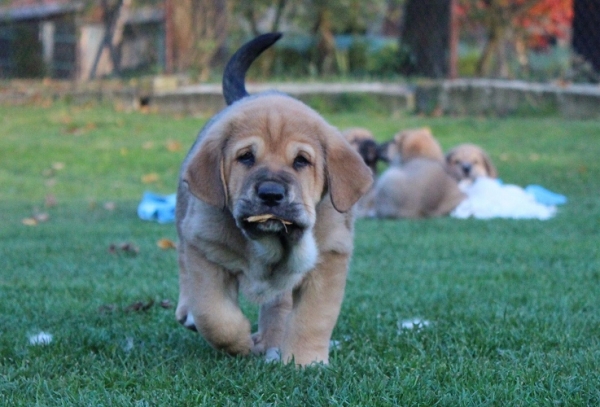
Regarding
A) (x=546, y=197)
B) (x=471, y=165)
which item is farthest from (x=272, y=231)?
(x=471, y=165)

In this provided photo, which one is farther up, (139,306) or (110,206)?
(139,306)

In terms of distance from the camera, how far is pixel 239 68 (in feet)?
15.0

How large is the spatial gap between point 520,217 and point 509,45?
17.9 meters

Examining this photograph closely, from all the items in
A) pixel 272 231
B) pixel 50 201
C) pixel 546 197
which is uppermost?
pixel 272 231

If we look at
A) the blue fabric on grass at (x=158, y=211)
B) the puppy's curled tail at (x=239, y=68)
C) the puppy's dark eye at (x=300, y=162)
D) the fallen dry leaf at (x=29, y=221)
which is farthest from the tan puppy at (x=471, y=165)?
the puppy's dark eye at (x=300, y=162)

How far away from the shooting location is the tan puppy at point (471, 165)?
1041 centimetres

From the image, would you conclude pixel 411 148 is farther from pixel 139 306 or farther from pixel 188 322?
pixel 188 322

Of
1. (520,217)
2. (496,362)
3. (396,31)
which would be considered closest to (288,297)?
(496,362)

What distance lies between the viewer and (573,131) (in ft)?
42.0

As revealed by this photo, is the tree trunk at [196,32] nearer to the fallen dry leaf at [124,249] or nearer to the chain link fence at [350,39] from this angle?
the chain link fence at [350,39]

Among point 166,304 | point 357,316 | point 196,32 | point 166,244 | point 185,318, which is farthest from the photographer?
point 196,32

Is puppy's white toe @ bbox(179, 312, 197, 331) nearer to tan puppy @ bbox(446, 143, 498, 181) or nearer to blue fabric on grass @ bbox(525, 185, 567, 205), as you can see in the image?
blue fabric on grass @ bbox(525, 185, 567, 205)

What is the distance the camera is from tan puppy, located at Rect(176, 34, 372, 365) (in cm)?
335

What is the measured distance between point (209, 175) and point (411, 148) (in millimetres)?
7119
